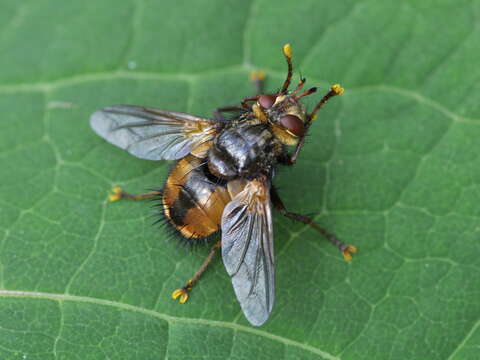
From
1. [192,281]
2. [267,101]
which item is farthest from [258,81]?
[192,281]

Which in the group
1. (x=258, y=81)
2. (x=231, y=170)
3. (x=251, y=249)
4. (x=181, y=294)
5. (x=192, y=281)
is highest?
(x=258, y=81)

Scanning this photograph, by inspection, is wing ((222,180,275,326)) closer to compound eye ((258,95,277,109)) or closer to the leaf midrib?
the leaf midrib

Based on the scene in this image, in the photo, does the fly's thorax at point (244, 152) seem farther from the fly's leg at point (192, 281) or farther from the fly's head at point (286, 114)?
the fly's leg at point (192, 281)

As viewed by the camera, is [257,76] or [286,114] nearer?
[286,114]

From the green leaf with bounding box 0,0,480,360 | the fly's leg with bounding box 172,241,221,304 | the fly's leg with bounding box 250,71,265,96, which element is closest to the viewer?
the green leaf with bounding box 0,0,480,360

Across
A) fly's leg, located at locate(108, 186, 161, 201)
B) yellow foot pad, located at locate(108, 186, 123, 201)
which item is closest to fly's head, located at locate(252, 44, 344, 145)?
fly's leg, located at locate(108, 186, 161, 201)

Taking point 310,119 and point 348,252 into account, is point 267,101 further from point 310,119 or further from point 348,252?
point 348,252

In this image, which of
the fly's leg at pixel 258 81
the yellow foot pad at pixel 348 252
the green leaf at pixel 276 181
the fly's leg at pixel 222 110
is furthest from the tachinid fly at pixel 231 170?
the fly's leg at pixel 258 81

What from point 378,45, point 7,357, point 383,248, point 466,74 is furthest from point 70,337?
point 466,74
